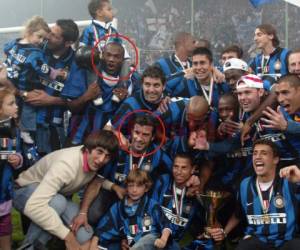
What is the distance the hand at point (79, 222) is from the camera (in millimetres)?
4117

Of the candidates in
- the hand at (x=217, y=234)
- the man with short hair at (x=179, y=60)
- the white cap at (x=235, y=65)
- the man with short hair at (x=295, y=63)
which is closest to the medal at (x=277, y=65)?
the man with short hair at (x=295, y=63)

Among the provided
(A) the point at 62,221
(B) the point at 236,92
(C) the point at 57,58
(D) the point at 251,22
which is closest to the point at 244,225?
(B) the point at 236,92

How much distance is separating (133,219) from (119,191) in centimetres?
29

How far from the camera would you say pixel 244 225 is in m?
4.35

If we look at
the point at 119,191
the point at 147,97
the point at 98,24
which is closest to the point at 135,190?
the point at 119,191

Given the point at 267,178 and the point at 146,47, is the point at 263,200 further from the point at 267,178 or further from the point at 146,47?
the point at 146,47

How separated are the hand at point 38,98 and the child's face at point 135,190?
138cm

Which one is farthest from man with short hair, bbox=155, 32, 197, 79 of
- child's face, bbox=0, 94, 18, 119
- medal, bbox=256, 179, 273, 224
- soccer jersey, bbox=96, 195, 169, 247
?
medal, bbox=256, 179, 273, 224

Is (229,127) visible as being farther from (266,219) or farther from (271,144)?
(266,219)

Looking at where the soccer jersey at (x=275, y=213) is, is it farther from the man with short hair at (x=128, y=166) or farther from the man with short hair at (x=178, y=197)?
the man with short hair at (x=128, y=166)

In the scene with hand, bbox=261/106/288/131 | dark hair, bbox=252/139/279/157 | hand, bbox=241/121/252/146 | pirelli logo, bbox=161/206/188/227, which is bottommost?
pirelli logo, bbox=161/206/188/227

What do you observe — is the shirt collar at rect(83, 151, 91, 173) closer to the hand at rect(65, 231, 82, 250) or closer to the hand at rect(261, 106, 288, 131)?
the hand at rect(65, 231, 82, 250)

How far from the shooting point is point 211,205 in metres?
4.19

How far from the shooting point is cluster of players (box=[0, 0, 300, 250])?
3.96 meters
